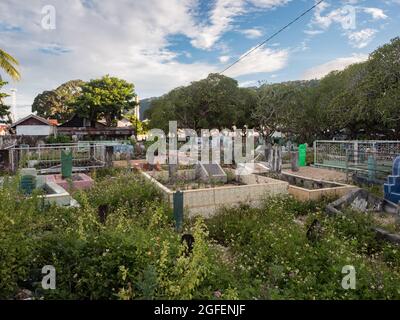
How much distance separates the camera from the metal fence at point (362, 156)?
42.2 feet

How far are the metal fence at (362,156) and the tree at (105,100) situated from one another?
29301 millimetres

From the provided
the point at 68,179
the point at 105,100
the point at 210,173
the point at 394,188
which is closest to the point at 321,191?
the point at 394,188

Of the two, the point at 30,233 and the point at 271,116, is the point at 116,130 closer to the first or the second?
the point at 271,116

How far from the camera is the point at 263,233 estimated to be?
618cm

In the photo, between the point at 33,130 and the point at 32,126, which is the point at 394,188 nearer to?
the point at 33,130

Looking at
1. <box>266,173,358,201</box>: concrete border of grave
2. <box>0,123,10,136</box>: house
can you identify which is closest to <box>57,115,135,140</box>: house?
<box>0,123,10,136</box>: house

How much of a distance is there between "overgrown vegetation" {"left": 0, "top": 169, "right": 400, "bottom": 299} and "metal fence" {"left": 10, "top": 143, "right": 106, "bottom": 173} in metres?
8.21

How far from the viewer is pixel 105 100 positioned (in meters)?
40.5

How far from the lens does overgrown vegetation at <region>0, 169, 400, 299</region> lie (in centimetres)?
357

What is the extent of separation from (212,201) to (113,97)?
35.7m

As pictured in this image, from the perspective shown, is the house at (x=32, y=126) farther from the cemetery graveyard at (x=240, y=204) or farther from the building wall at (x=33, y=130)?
the cemetery graveyard at (x=240, y=204)

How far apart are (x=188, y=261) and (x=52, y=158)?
14000 mm

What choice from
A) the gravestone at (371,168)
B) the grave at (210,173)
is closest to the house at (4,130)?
the grave at (210,173)

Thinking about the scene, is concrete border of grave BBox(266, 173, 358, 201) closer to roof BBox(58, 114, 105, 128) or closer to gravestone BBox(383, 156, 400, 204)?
gravestone BBox(383, 156, 400, 204)
